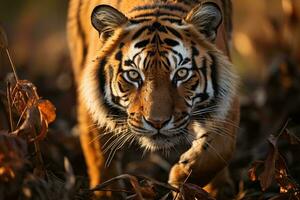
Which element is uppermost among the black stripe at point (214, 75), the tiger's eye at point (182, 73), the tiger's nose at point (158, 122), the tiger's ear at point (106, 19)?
the tiger's ear at point (106, 19)

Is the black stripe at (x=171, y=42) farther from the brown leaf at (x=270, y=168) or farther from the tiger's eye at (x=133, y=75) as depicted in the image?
the brown leaf at (x=270, y=168)

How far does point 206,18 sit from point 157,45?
28 cm

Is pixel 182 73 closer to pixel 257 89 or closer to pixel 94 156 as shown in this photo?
pixel 94 156

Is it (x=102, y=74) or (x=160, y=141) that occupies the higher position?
(x=102, y=74)

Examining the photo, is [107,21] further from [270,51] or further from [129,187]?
[270,51]

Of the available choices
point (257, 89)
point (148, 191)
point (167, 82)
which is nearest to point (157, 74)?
point (167, 82)

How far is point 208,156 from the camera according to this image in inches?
167

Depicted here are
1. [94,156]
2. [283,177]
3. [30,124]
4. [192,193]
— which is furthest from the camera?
[94,156]

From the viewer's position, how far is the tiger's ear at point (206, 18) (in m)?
4.04

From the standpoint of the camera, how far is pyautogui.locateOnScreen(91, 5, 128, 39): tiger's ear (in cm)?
410

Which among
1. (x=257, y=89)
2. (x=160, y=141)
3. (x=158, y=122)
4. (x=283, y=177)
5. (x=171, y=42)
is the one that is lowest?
(x=257, y=89)

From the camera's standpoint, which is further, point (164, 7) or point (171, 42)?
point (164, 7)

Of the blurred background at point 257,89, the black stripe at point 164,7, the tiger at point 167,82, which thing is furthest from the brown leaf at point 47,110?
the black stripe at point 164,7

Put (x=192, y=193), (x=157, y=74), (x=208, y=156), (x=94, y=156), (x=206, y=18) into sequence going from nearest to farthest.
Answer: (x=192, y=193) → (x=157, y=74) → (x=206, y=18) → (x=208, y=156) → (x=94, y=156)
